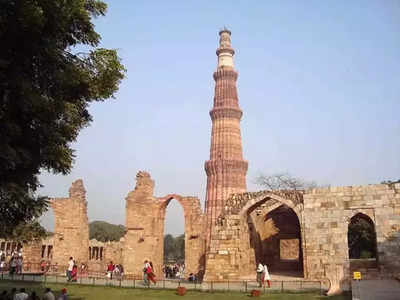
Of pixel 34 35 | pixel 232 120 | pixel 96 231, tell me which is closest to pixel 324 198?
pixel 34 35

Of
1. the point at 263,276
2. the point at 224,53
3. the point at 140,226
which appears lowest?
the point at 263,276

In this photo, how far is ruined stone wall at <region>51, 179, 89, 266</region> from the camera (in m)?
23.4

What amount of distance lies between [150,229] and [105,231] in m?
50.6

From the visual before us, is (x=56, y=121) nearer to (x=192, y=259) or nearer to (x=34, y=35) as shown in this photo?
(x=34, y=35)

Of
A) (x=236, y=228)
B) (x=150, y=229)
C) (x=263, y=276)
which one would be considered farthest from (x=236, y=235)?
(x=150, y=229)

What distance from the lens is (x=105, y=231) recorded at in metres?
72.5

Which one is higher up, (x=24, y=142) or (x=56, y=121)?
(x=56, y=121)

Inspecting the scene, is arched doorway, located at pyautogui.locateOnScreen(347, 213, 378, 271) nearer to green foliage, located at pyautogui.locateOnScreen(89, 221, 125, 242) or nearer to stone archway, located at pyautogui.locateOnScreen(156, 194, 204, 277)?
stone archway, located at pyautogui.locateOnScreen(156, 194, 204, 277)

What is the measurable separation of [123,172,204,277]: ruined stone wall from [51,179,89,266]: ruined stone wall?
2.53 meters

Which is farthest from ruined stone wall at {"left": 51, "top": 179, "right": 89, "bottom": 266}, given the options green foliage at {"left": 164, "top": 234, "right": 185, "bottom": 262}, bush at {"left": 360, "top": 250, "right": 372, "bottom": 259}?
green foliage at {"left": 164, "top": 234, "right": 185, "bottom": 262}

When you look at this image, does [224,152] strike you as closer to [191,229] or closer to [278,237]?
[191,229]

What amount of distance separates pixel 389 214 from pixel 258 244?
783 cm

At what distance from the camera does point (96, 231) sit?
71.4m

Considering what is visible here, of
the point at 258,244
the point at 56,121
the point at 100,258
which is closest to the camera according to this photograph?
the point at 56,121
